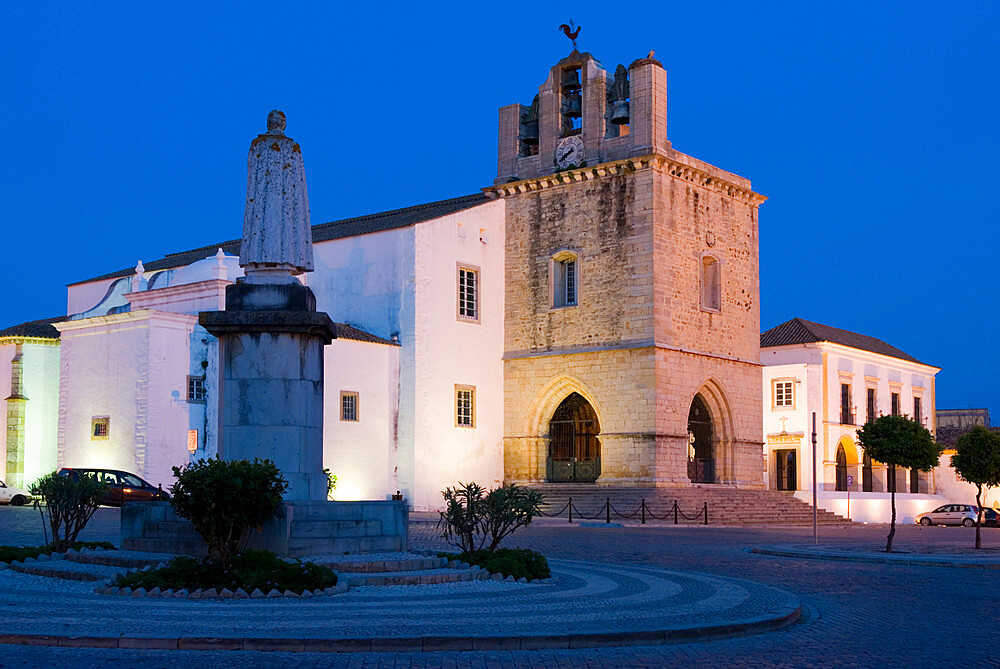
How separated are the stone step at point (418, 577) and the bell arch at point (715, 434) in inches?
1017

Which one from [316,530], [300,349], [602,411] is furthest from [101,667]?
[602,411]

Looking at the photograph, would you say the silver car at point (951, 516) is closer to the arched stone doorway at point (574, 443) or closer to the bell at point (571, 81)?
the arched stone doorway at point (574, 443)

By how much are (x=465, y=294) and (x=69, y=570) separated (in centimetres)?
2626

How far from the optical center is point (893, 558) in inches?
790

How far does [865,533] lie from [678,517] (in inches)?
203

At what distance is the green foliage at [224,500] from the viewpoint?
12094 mm

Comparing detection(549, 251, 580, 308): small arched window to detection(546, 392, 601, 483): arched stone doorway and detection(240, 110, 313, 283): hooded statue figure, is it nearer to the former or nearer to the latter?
detection(546, 392, 601, 483): arched stone doorway

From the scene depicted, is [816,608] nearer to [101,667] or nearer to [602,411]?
[101,667]

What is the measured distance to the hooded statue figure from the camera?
1475 centimetres

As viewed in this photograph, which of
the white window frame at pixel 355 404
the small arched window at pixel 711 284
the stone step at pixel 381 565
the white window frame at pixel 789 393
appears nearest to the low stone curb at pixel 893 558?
the stone step at pixel 381 565

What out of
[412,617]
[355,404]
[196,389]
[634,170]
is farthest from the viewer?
[634,170]

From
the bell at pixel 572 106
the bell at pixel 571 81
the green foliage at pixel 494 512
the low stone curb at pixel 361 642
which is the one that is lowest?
the low stone curb at pixel 361 642

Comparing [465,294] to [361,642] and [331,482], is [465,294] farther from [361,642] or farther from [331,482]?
Result: [361,642]

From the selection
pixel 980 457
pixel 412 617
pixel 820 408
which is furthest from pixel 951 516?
pixel 412 617
